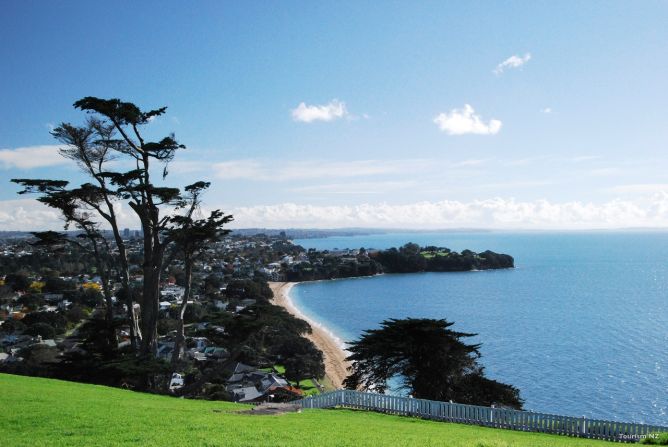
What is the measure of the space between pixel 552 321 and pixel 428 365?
139 ft

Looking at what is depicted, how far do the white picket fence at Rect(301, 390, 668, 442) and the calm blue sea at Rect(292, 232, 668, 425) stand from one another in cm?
1633

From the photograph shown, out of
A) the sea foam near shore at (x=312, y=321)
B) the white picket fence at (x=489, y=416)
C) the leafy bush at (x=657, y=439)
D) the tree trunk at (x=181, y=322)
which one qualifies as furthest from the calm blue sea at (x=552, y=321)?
the tree trunk at (x=181, y=322)

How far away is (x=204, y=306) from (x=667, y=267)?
12630 centimetres

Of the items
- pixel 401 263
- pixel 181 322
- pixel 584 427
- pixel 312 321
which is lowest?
pixel 312 321

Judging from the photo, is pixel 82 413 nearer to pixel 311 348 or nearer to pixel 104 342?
pixel 104 342

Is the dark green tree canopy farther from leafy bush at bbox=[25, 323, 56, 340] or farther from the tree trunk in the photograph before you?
leafy bush at bbox=[25, 323, 56, 340]

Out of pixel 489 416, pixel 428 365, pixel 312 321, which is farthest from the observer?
pixel 312 321

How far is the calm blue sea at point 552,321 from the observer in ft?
104

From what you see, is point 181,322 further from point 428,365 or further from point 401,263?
point 401,263

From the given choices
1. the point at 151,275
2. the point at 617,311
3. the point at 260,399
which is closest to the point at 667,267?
the point at 617,311

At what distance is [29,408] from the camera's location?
11242 mm

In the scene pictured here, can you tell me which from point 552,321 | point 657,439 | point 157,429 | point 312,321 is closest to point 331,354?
point 312,321

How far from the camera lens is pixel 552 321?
57.8 metres

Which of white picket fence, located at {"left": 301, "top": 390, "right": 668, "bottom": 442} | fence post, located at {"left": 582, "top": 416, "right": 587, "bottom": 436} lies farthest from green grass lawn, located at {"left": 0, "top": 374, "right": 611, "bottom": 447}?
fence post, located at {"left": 582, "top": 416, "right": 587, "bottom": 436}
